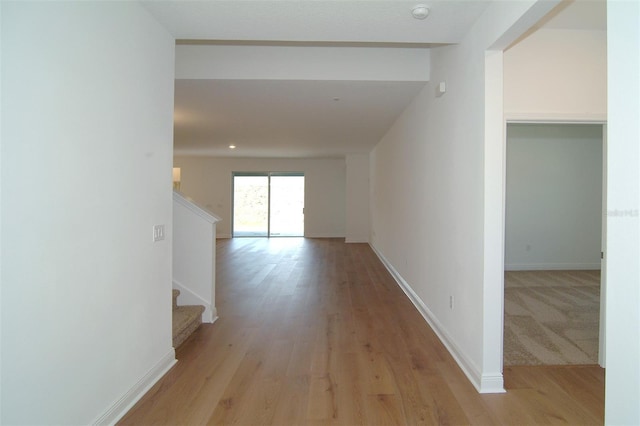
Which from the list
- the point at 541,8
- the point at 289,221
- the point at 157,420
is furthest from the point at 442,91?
the point at 289,221

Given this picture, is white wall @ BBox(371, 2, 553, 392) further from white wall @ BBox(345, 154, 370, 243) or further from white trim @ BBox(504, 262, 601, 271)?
white wall @ BBox(345, 154, 370, 243)

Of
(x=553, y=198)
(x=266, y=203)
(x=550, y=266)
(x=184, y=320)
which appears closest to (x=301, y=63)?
(x=184, y=320)

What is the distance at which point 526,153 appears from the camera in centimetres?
608

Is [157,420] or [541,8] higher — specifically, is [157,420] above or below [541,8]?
below

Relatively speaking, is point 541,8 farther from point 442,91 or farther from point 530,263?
point 530,263

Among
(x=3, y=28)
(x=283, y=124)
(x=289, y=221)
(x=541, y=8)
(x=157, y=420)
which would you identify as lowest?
(x=157, y=420)

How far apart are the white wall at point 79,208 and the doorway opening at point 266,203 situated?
8.68 meters

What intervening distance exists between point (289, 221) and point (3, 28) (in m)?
9.97

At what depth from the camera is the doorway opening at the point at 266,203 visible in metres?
11.0

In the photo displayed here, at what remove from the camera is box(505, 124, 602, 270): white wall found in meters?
6.01

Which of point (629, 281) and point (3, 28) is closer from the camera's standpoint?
point (629, 281)

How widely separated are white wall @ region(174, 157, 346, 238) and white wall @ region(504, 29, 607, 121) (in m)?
8.59

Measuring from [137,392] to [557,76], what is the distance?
3594mm

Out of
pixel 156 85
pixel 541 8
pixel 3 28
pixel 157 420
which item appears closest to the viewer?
pixel 3 28
